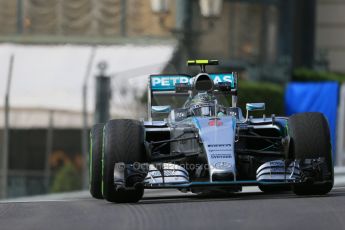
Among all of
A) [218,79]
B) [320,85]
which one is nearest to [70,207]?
[218,79]

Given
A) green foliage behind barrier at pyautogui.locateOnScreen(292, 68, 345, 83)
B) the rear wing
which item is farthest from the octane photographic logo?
green foliage behind barrier at pyautogui.locateOnScreen(292, 68, 345, 83)

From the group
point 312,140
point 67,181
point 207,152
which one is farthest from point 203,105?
point 67,181

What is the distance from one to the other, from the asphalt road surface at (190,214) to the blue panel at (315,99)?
31.9 ft

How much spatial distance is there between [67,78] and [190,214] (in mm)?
12864

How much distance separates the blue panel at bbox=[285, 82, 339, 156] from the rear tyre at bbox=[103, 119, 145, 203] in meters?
10.2

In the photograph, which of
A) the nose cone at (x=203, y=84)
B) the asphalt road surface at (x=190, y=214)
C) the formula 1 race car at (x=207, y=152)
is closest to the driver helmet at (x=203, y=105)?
the formula 1 race car at (x=207, y=152)

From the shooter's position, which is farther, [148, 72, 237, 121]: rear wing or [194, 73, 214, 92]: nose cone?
[148, 72, 237, 121]: rear wing

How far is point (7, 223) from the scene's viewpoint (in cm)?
1130

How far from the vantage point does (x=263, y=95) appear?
24297mm

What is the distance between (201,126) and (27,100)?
32.3 feet

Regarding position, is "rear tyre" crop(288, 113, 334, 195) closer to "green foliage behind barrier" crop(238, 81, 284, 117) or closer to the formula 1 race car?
the formula 1 race car

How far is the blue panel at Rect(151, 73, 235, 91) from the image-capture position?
14.9 meters

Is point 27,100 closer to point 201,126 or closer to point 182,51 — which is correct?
point 182,51

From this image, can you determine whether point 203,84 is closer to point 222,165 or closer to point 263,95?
point 222,165
